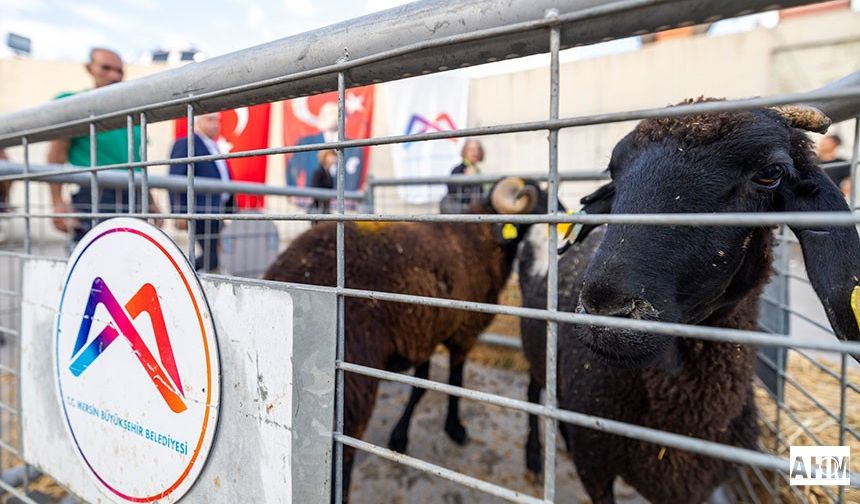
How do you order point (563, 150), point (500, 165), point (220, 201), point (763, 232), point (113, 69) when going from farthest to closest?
point (500, 165) → point (563, 150) → point (220, 201) → point (113, 69) → point (763, 232)

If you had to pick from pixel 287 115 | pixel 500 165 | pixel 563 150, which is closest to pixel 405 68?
pixel 563 150

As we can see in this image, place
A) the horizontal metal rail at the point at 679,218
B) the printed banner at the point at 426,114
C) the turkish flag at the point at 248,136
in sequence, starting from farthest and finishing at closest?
the printed banner at the point at 426,114 → the turkish flag at the point at 248,136 → the horizontal metal rail at the point at 679,218

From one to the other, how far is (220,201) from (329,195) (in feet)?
2.98

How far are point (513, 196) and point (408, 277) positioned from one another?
52.2 inches

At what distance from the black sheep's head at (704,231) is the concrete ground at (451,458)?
6.18ft

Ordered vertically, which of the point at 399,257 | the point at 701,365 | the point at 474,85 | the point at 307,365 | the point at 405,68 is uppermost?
the point at 474,85

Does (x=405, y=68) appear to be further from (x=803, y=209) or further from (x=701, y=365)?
(x=701, y=365)

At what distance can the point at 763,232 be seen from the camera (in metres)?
1.29

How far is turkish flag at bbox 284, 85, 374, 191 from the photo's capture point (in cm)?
805

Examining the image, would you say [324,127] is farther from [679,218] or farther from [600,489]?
[679,218]

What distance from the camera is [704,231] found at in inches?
43.9

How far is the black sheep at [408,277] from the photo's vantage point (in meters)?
2.13

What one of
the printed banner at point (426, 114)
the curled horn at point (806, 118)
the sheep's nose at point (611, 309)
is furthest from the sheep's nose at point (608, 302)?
the printed banner at point (426, 114)

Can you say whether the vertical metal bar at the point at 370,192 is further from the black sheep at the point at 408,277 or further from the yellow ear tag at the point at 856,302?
the yellow ear tag at the point at 856,302
